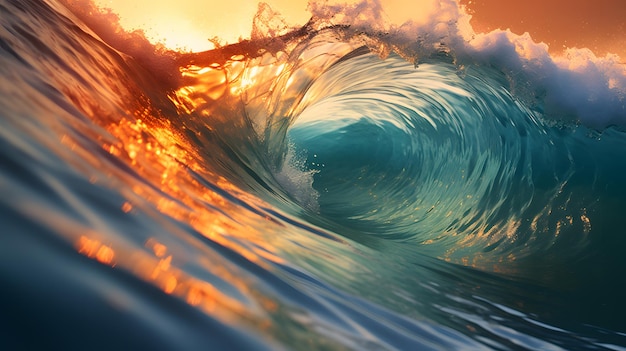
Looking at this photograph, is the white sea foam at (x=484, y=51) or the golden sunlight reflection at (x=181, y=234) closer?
the golden sunlight reflection at (x=181, y=234)

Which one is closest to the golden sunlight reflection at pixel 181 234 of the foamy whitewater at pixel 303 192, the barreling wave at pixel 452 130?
the foamy whitewater at pixel 303 192

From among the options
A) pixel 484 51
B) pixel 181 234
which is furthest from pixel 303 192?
pixel 181 234

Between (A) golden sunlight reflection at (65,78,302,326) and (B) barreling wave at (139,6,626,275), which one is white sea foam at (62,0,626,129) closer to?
(B) barreling wave at (139,6,626,275)

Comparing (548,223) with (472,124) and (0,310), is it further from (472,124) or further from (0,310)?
(0,310)

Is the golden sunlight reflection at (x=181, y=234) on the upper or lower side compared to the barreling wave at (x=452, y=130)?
lower

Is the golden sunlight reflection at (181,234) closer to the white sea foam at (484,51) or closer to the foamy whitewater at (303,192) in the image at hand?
the foamy whitewater at (303,192)

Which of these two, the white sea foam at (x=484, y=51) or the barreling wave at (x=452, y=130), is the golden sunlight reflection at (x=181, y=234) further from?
the white sea foam at (x=484, y=51)

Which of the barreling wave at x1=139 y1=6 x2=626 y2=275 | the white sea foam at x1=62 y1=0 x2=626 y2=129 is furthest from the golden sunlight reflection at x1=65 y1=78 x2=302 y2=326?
the white sea foam at x1=62 y1=0 x2=626 y2=129

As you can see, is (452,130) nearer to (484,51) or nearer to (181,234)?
(484,51)

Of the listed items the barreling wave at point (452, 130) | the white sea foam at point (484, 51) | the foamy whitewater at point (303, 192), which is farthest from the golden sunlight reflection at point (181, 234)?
the white sea foam at point (484, 51)
